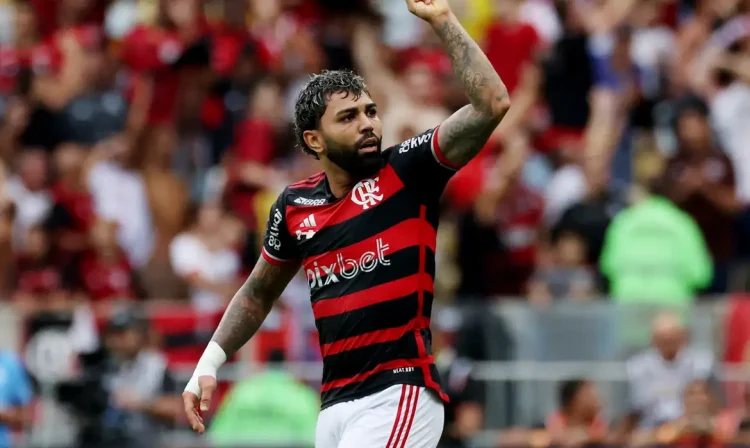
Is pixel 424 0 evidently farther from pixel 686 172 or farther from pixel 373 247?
pixel 686 172

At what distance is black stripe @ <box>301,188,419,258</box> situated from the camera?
22.6 ft

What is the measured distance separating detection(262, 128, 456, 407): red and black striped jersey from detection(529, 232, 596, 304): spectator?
20.6 feet

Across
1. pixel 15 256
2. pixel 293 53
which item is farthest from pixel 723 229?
pixel 15 256

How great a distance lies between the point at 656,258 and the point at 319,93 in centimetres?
665

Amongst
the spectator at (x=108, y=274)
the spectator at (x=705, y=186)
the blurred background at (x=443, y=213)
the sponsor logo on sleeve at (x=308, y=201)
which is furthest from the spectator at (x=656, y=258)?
the sponsor logo on sleeve at (x=308, y=201)

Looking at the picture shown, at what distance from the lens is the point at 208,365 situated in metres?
7.36

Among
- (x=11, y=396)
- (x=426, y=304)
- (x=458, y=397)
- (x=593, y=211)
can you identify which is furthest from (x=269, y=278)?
(x=593, y=211)

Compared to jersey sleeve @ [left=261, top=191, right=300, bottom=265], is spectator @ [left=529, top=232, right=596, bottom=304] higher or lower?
higher

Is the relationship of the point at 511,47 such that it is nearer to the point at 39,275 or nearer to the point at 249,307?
the point at 39,275

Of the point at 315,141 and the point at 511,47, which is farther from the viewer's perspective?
the point at 511,47

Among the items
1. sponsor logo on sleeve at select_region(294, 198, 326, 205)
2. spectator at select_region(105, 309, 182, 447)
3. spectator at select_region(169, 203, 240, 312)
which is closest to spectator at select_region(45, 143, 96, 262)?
spectator at select_region(169, 203, 240, 312)

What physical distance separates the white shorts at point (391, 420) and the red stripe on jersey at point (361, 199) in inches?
34.5

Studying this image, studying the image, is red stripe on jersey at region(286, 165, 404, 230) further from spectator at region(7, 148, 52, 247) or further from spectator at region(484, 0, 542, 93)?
spectator at region(484, 0, 542, 93)

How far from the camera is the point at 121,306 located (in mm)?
13648
